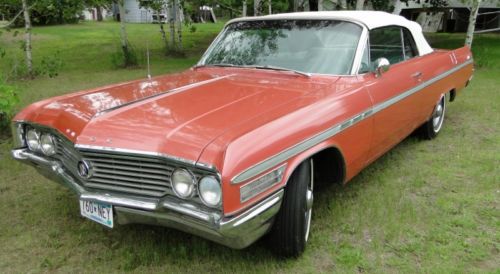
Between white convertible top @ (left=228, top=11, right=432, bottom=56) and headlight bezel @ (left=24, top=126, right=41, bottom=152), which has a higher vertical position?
white convertible top @ (left=228, top=11, right=432, bottom=56)

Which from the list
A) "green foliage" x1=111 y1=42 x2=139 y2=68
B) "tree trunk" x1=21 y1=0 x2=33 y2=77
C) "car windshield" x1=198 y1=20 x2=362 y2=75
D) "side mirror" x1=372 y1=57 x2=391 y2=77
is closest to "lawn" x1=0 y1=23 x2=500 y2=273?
"side mirror" x1=372 y1=57 x2=391 y2=77

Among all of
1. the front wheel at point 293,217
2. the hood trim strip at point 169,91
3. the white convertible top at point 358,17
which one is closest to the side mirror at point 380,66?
the white convertible top at point 358,17

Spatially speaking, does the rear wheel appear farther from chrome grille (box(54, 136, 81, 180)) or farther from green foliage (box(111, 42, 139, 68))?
green foliage (box(111, 42, 139, 68))

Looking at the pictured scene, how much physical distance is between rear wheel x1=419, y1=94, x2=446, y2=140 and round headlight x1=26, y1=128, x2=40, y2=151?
4.21 m

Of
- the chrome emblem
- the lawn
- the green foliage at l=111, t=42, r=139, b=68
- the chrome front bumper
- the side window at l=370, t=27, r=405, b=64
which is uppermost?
the side window at l=370, t=27, r=405, b=64

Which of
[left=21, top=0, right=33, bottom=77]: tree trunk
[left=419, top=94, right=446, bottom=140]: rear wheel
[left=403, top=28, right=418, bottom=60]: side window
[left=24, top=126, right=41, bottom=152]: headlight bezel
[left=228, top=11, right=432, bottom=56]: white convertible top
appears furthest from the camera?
[left=21, top=0, right=33, bottom=77]: tree trunk

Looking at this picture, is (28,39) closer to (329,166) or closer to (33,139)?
(33,139)

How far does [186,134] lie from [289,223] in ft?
2.85

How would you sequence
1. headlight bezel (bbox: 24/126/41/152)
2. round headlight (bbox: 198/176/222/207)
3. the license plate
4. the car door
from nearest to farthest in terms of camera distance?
round headlight (bbox: 198/176/222/207) → the license plate → headlight bezel (bbox: 24/126/41/152) → the car door

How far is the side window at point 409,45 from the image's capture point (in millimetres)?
4888

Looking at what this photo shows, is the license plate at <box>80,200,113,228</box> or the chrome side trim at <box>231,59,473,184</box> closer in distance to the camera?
the chrome side trim at <box>231,59,473,184</box>

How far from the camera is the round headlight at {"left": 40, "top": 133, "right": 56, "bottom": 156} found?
10.7 ft

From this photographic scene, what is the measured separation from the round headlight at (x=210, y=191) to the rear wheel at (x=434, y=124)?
3804 millimetres

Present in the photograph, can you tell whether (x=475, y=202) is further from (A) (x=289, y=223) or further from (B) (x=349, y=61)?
(A) (x=289, y=223)
